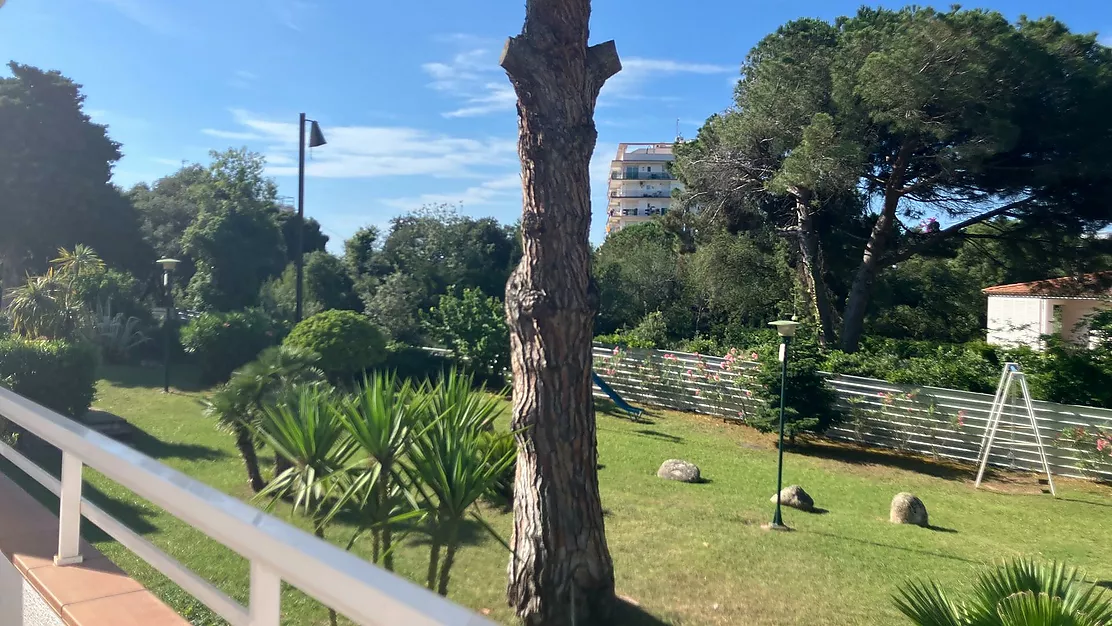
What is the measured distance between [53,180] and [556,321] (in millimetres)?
25158

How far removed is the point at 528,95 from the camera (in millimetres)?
4598

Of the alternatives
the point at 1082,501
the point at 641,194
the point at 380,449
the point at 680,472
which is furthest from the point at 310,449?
the point at 641,194

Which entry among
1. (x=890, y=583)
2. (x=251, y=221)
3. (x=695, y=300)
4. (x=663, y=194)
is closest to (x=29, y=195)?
(x=251, y=221)

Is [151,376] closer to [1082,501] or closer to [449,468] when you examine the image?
[449,468]

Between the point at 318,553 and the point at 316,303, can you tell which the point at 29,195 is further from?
the point at 318,553

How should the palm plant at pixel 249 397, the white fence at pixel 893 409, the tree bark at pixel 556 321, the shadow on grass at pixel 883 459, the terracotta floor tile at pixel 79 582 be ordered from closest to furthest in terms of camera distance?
1. the terracotta floor tile at pixel 79 582
2. the tree bark at pixel 556 321
3. the palm plant at pixel 249 397
4. the white fence at pixel 893 409
5. the shadow on grass at pixel 883 459

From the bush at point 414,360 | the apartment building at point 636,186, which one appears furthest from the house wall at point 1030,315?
the apartment building at point 636,186

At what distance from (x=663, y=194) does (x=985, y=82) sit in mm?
70362

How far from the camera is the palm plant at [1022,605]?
8.54 feet

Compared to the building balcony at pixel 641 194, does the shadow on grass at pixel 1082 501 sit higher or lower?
lower

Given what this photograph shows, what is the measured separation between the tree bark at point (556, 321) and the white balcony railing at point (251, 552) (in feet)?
8.92

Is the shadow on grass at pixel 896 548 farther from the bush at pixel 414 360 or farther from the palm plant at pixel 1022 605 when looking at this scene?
the bush at pixel 414 360

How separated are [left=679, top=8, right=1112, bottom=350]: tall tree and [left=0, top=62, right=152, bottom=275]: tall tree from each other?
19900mm

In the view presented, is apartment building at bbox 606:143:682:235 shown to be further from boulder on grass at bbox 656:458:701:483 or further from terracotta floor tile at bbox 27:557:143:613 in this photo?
terracotta floor tile at bbox 27:557:143:613
